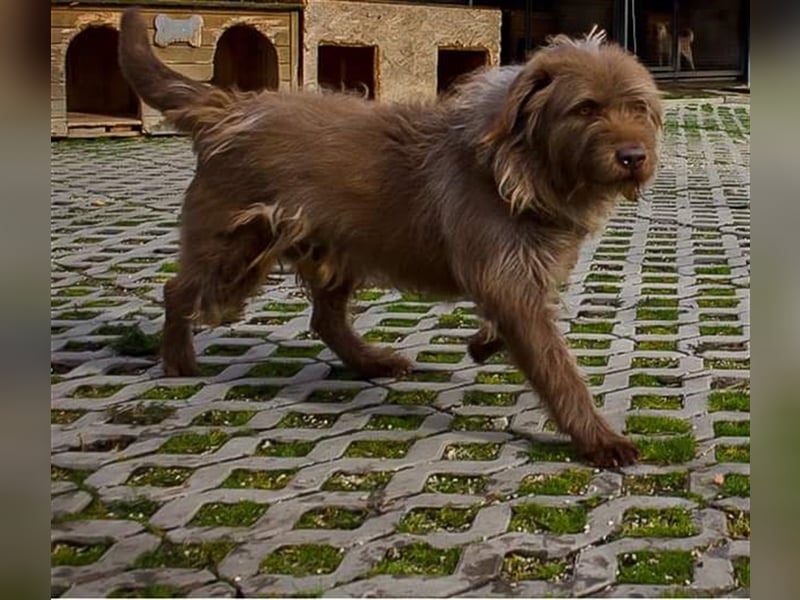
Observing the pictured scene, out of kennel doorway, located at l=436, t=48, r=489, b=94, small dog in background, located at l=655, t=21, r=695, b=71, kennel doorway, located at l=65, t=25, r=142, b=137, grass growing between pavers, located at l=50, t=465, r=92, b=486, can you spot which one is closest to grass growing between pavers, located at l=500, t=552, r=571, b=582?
grass growing between pavers, located at l=50, t=465, r=92, b=486

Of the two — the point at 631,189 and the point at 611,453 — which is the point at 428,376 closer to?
the point at 611,453

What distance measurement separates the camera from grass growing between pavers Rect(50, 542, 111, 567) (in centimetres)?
267

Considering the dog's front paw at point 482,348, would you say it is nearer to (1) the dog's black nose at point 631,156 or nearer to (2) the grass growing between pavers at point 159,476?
(1) the dog's black nose at point 631,156

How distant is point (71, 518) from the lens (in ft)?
9.84

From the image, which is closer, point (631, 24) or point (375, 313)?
point (375, 313)

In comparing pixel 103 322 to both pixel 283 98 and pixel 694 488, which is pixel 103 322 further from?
pixel 694 488

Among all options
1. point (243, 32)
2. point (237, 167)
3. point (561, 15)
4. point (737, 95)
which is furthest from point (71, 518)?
point (561, 15)

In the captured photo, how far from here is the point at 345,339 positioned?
4586mm

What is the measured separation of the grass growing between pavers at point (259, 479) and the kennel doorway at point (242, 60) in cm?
1119

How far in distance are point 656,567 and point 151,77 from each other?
274 cm

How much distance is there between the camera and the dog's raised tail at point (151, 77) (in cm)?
444

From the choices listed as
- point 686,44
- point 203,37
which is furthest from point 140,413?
point 686,44

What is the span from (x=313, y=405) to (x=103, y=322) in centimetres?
160

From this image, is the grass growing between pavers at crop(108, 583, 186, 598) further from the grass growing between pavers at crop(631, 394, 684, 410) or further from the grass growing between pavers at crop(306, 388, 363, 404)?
the grass growing between pavers at crop(631, 394, 684, 410)
